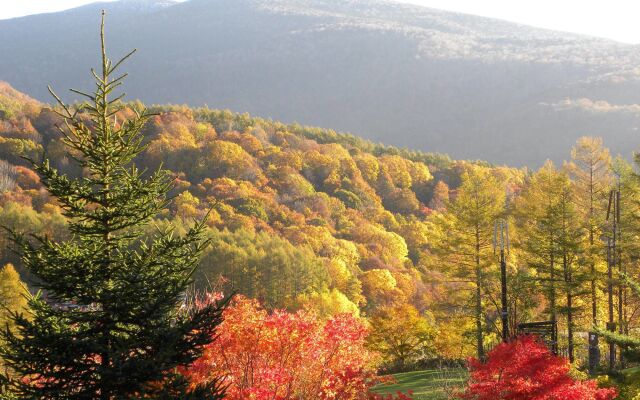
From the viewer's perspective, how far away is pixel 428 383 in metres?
28.8

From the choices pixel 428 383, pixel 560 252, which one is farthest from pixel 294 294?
pixel 560 252

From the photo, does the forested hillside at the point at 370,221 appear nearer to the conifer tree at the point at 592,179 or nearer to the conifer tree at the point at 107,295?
the conifer tree at the point at 592,179

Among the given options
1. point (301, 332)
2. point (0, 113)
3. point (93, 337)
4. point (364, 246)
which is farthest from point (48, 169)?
point (0, 113)

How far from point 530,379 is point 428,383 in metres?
15.0

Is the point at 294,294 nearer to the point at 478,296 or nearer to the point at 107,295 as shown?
the point at 478,296

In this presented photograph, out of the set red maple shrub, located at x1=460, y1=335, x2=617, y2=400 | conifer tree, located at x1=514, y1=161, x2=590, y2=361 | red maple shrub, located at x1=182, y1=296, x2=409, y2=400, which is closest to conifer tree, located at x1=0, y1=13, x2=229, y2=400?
red maple shrub, located at x1=182, y1=296, x2=409, y2=400

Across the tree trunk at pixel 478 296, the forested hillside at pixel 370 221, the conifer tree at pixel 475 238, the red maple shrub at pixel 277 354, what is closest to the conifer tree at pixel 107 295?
the forested hillside at pixel 370 221

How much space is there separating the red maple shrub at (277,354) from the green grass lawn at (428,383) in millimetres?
5753

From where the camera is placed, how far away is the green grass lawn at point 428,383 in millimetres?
24516

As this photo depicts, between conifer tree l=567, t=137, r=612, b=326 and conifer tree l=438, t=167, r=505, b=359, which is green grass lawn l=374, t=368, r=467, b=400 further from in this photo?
conifer tree l=567, t=137, r=612, b=326

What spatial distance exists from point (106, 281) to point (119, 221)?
3.84 feet

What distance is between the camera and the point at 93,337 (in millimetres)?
11398

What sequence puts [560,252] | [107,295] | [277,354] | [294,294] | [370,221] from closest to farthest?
[107,295] < [277,354] < [560,252] < [294,294] < [370,221]

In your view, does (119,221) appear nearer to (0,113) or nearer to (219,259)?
(219,259)
